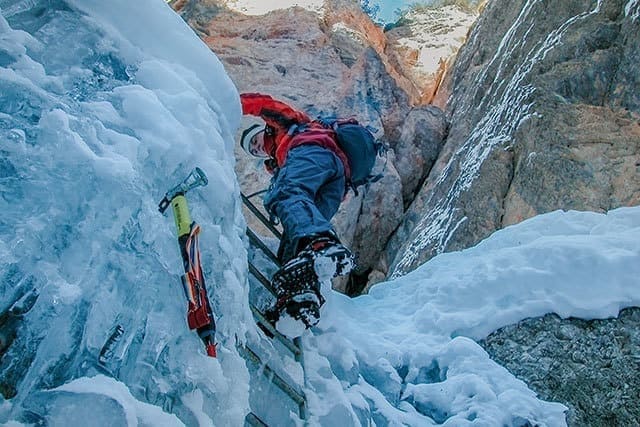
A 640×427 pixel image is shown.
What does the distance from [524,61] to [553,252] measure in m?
4.11

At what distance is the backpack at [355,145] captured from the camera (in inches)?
154

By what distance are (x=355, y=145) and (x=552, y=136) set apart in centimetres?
248

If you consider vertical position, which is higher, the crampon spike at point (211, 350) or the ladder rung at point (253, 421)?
the crampon spike at point (211, 350)

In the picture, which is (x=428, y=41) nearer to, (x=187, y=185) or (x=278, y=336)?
(x=278, y=336)

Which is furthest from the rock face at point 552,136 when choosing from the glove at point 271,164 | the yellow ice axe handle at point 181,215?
the yellow ice axe handle at point 181,215

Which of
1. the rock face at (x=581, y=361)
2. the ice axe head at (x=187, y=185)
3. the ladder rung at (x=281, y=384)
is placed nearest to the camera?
the ice axe head at (x=187, y=185)

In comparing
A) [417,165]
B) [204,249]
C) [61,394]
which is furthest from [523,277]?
[417,165]

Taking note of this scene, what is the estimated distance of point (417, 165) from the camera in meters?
9.64

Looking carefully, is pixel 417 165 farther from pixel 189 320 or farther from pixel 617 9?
pixel 189 320

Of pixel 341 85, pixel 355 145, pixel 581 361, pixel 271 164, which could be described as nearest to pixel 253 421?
pixel 581 361

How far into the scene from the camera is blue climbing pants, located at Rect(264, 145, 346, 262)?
9.70 feet

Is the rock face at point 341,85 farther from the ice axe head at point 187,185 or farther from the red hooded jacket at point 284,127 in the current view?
the ice axe head at point 187,185

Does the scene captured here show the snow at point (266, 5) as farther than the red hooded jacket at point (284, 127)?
Yes

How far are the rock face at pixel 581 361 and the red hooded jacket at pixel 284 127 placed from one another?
1.46 meters
